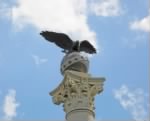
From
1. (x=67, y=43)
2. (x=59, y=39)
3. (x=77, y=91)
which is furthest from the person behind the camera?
(x=59, y=39)

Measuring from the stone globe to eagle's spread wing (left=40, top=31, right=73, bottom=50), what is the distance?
86cm

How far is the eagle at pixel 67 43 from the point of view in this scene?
2211 cm

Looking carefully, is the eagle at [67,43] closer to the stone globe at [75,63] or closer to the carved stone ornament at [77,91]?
the stone globe at [75,63]

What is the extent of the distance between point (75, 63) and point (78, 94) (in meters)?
1.44

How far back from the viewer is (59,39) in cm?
2259

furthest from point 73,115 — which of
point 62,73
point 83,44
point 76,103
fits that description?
point 83,44

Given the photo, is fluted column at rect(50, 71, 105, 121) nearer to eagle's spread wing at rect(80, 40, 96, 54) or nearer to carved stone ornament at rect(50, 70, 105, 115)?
carved stone ornament at rect(50, 70, 105, 115)

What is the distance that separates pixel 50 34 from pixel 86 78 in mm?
3107

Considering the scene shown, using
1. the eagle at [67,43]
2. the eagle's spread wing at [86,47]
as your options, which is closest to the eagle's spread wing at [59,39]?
the eagle at [67,43]

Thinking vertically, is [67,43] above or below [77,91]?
above

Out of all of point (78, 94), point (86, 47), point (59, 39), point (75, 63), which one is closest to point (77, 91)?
point (78, 94)

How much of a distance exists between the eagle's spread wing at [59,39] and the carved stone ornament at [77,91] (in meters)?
1.87

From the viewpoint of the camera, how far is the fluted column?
20203 millimetres

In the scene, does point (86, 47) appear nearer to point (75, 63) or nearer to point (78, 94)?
point (75, 63)
